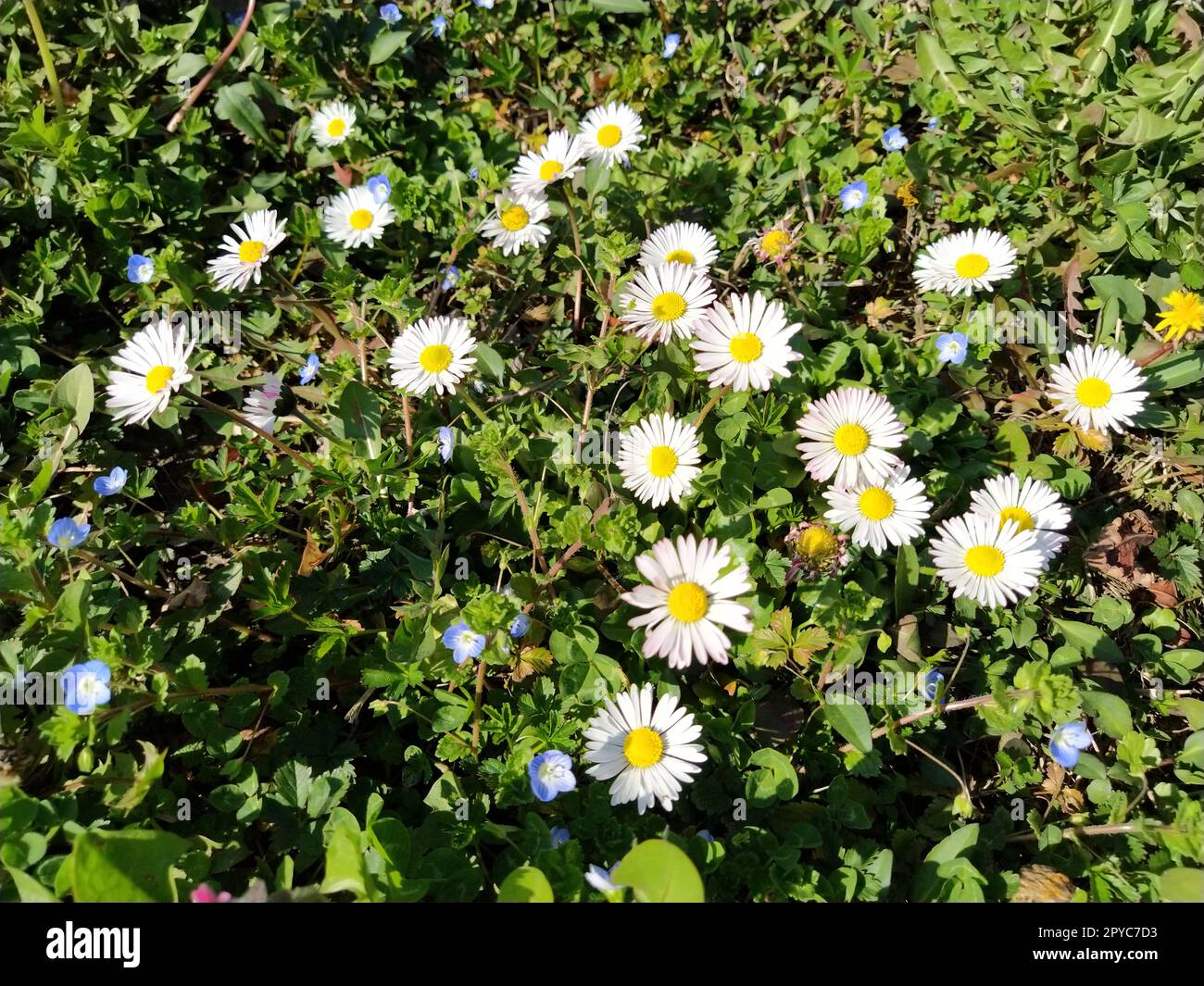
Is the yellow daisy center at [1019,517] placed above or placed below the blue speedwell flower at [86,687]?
above

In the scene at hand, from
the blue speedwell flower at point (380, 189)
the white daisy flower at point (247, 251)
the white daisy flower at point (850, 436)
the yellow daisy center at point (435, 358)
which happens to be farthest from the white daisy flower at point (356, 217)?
the white daisy flower at point (850, 436)

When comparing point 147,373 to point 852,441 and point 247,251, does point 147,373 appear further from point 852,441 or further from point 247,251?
point 852,441

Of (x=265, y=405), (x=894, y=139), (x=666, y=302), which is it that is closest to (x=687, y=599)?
(x=666, y=302)

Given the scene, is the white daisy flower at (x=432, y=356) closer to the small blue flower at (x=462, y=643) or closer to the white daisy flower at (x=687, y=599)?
the small blue flower at (x=462, y=643)

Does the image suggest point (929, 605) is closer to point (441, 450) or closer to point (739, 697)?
point (739, 697)
